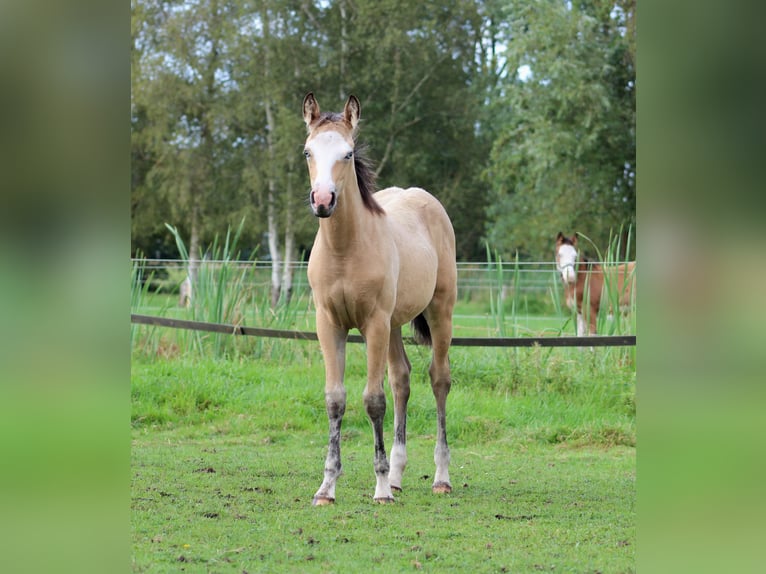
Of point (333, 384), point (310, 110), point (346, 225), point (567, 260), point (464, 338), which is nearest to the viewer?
point (310, 110)

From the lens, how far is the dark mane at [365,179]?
4.60 meters

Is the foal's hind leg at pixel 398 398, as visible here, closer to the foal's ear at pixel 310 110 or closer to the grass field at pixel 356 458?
the grass field at pixel 356 458

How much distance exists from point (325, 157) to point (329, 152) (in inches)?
1.6

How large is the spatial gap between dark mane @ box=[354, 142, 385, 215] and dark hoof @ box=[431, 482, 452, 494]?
1.69m

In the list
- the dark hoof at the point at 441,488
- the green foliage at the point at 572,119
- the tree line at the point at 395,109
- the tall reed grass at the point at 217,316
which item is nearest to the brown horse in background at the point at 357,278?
the dark hoof at the point at 441,488

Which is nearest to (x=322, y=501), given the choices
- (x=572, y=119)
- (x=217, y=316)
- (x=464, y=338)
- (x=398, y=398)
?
(x=398, y=398)

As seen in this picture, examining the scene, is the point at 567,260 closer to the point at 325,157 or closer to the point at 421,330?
the point at 421,330

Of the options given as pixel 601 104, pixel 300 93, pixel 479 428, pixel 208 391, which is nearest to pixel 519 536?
pixel 479 428

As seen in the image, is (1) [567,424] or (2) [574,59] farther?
(2) [574,59]

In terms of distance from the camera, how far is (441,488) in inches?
191

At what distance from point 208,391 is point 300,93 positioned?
591 inches

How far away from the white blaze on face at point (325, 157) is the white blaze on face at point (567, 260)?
681cm
